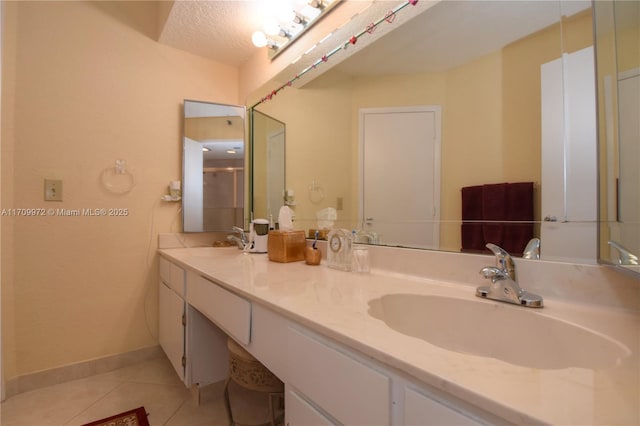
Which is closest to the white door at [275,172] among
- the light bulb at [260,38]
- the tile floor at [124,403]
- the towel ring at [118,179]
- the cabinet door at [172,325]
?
the light bulb at [260,38]

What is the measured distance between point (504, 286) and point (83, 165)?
6.78 feet

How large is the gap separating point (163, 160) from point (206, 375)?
133 cm

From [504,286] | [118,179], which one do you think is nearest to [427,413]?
[504,286]

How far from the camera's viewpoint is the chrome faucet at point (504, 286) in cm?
64

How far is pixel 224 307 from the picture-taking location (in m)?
0.90

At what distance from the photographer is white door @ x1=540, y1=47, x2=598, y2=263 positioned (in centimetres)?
68

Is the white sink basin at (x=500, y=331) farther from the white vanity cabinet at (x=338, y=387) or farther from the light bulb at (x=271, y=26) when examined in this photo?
the light bulb at (x=271, y=26)

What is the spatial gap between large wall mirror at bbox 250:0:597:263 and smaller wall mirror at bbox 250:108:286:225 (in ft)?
1.53

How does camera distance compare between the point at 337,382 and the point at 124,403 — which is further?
the point at 124,403

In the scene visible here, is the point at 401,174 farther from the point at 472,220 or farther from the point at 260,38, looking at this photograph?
the point at 260,38

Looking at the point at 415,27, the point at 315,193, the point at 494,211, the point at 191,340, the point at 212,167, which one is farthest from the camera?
the point at 212,167

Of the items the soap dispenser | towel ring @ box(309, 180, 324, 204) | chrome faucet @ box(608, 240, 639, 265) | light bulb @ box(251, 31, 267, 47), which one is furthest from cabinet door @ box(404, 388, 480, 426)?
light bulb @ box(251, 31, 267, 47)

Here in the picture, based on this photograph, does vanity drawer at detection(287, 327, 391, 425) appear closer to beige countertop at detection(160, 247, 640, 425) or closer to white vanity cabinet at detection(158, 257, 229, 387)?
beige countertop at detection(160, 247, 640, 425)

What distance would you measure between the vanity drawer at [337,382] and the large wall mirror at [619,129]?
55cm
